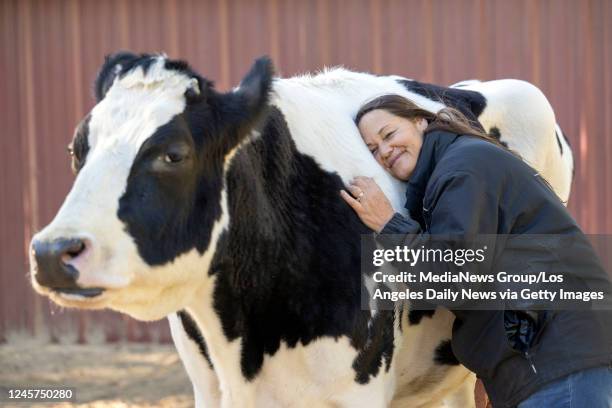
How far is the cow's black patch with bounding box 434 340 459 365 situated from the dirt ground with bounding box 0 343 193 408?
2.93 meters

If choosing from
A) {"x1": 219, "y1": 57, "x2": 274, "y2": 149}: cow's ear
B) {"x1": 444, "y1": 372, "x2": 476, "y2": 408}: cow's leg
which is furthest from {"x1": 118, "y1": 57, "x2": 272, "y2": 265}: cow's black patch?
{"x1": 444, "y1": 372, "x2": 476, "y2": 408}: cow's leg

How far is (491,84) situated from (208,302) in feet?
6.33

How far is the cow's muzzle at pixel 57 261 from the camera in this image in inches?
88.0

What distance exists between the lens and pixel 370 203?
295 centimetres

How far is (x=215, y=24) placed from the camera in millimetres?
7250

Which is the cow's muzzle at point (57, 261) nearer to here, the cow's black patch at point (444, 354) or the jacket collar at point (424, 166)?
the jacket collar at point (424, 166)

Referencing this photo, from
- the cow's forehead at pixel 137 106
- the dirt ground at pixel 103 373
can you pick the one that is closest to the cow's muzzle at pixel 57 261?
the cow's forehead at pixel 137 106

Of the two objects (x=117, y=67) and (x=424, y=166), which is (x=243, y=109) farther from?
(x=424, y=166)

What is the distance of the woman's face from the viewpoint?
10.3 feet

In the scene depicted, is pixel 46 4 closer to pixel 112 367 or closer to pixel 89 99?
pixel 89 99

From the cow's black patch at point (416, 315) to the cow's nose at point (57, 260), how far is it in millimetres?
1252

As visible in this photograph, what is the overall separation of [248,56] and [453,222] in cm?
474

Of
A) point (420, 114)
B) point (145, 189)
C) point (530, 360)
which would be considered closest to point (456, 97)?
point (420, 114)

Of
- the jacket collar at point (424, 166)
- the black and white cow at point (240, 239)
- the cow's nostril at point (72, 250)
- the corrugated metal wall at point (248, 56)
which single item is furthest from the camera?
the corrugated metal wall at point (248, 56)
